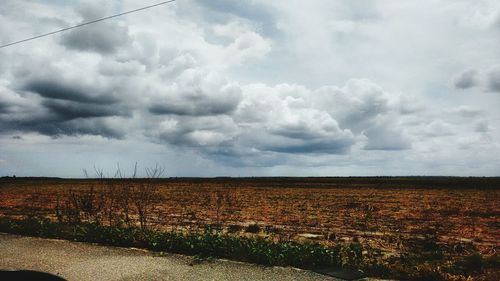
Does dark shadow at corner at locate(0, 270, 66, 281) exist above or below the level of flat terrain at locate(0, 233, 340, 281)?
above

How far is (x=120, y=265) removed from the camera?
774 cm

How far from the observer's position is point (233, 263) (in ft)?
25.4

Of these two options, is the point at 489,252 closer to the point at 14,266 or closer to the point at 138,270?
the point at 138,270

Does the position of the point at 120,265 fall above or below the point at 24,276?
below

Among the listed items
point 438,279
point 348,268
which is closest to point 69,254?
point 348,268

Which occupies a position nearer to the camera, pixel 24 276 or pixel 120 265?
pixel 24 276

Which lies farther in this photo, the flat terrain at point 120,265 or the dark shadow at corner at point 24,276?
the flat terrain at point 120,265

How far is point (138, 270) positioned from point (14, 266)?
2.43 meters

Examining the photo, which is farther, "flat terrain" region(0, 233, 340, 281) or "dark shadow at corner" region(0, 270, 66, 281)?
"flat terrain" region(0, 233, 340, 281)

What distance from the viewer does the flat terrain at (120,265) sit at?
6.95m

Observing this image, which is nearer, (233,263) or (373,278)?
(373,278)

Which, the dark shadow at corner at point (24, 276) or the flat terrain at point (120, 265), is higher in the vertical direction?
the dark shadow at corner at point (24, 276)

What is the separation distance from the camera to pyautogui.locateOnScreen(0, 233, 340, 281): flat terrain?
6.95m

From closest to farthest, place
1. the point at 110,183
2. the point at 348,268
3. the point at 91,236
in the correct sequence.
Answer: the point at 348,268 → the point at 91,236 → the point at 110,183
